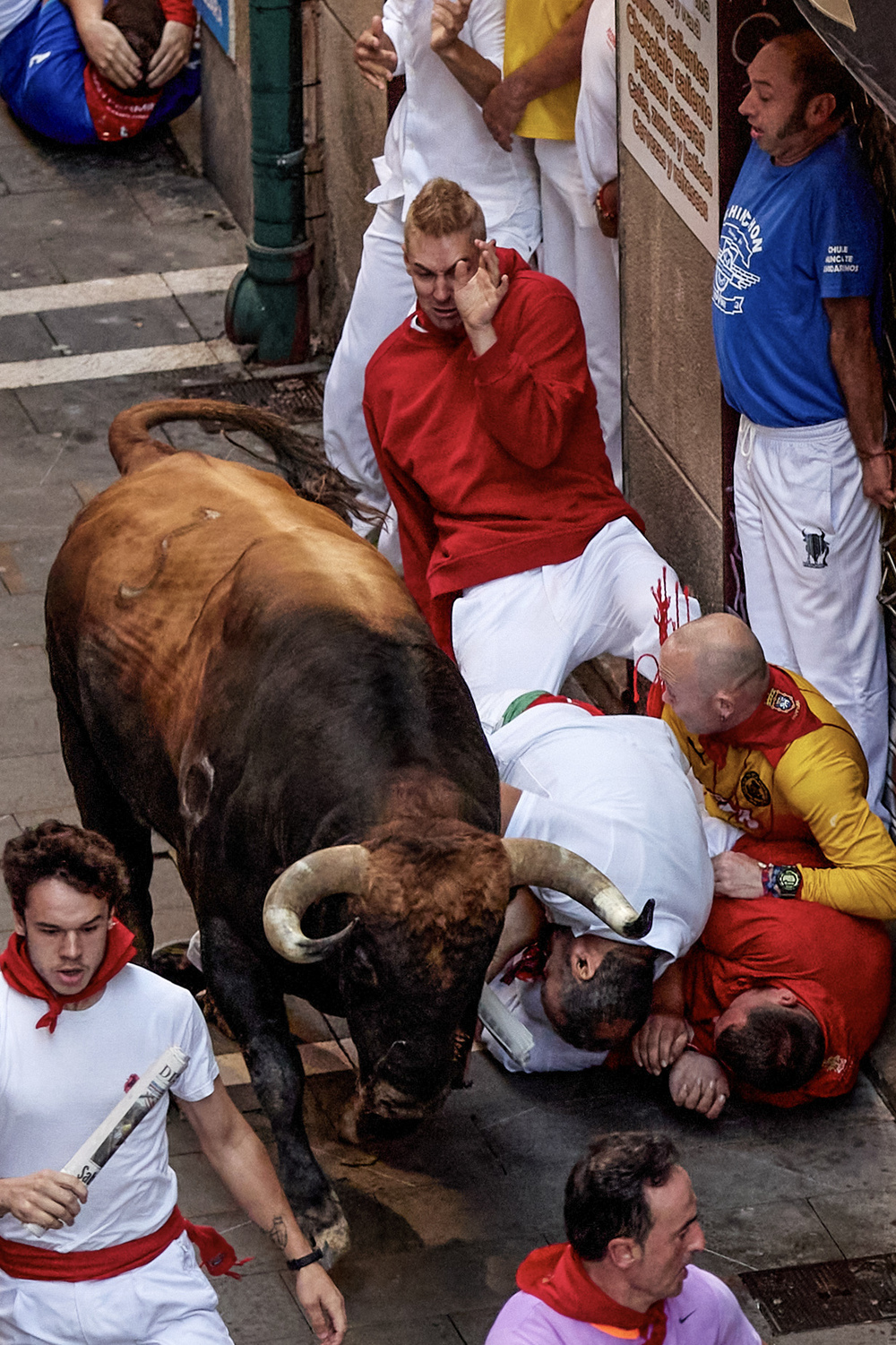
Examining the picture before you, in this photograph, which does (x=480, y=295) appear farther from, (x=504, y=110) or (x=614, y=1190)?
(x=614, y=1190)

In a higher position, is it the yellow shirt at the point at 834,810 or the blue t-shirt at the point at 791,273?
the blue t-shirt at the point at 791,273

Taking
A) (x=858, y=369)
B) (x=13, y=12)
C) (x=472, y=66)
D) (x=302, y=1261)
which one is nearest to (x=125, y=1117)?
(x=302, y=1261)

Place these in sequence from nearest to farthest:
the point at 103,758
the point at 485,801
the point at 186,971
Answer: the point at 485,801
the point at 103,758
the point at 186,971

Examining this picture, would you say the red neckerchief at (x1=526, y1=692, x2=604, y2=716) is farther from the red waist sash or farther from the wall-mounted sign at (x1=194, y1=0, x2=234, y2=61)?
the wall-mounted sign at (x1=194, y1=0, x2=234, y2=61)

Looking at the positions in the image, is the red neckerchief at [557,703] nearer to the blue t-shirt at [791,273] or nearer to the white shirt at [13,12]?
the blue t-shirt at [791,273]

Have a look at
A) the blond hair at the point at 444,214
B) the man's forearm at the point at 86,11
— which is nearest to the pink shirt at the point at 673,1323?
the blond hair at the point at 444,214

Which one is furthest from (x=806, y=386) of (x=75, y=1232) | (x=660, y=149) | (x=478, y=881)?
(x=75, y=1232)

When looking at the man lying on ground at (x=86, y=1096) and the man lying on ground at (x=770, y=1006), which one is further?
the man lying on ground at (x=770, y=1006)

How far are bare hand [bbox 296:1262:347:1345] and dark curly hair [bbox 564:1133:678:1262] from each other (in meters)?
0.70

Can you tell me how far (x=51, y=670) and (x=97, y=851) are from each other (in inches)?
93.3

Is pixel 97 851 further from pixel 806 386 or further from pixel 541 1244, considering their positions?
pixel 806 386

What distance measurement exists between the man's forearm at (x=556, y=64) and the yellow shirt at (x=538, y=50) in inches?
1.6

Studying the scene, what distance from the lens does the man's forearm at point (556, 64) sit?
26.9ft

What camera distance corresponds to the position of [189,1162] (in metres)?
6.10
